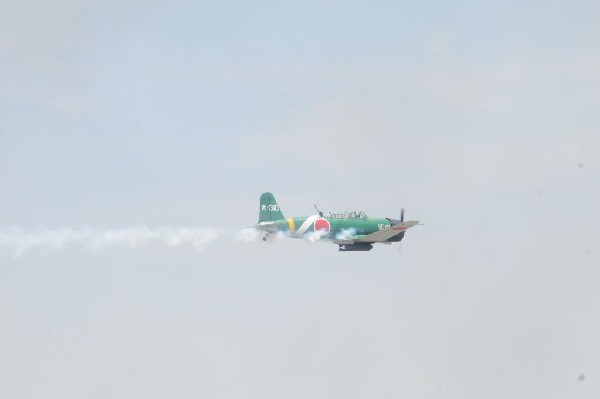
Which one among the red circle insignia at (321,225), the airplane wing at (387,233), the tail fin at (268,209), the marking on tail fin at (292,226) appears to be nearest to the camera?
the marking on tail fin at (292,226)

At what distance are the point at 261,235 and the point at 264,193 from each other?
18.3 feet

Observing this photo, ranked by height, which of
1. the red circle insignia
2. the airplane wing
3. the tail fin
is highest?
the tail fin

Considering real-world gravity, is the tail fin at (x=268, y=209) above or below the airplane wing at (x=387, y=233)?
above

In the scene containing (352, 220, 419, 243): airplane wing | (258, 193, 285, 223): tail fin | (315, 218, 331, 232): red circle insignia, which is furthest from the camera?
(352, 220, 419, 243): airplane wing

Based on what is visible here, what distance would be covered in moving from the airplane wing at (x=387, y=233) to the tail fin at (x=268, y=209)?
8.78m

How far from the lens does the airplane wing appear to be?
145 m

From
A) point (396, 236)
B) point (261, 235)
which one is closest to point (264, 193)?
point (261, 235)

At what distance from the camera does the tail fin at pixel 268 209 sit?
141 meters

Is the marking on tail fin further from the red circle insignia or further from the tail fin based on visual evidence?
the red circle insignia

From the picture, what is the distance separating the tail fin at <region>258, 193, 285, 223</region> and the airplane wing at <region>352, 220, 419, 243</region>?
8.78 metres

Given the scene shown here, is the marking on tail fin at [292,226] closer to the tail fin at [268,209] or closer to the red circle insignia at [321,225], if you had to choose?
the tail fin at [268,209]

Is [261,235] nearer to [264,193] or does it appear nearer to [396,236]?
[264,193]

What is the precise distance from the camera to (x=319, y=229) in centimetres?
14175

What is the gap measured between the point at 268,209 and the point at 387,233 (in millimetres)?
12942
